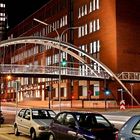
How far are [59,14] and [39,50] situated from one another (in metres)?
14.9

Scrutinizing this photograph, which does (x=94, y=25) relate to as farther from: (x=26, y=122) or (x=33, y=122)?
(x=33, y=122)

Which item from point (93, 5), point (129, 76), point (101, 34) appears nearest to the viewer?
point (129, 76)

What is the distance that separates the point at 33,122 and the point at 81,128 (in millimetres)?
5864

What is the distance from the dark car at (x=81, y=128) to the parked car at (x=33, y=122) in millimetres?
2853

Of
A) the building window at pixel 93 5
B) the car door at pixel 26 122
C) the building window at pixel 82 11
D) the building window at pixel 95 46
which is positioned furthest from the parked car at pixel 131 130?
the building window at pixel 82 11

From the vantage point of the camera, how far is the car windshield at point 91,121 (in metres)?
14.7

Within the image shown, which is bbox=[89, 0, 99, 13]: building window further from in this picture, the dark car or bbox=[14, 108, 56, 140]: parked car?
the dark car

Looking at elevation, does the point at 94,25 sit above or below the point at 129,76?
above

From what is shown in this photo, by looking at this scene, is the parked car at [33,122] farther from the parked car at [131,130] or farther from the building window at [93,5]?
the building window at [93,5]

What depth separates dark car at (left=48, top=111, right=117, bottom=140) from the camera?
551 inches

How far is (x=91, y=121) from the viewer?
15.0 meters

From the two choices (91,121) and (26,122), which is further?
(26,122)

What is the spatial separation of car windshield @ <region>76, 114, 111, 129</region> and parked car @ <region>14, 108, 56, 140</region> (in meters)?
4.49

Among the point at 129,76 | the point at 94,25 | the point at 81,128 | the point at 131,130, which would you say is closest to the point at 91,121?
the point at 81,128
